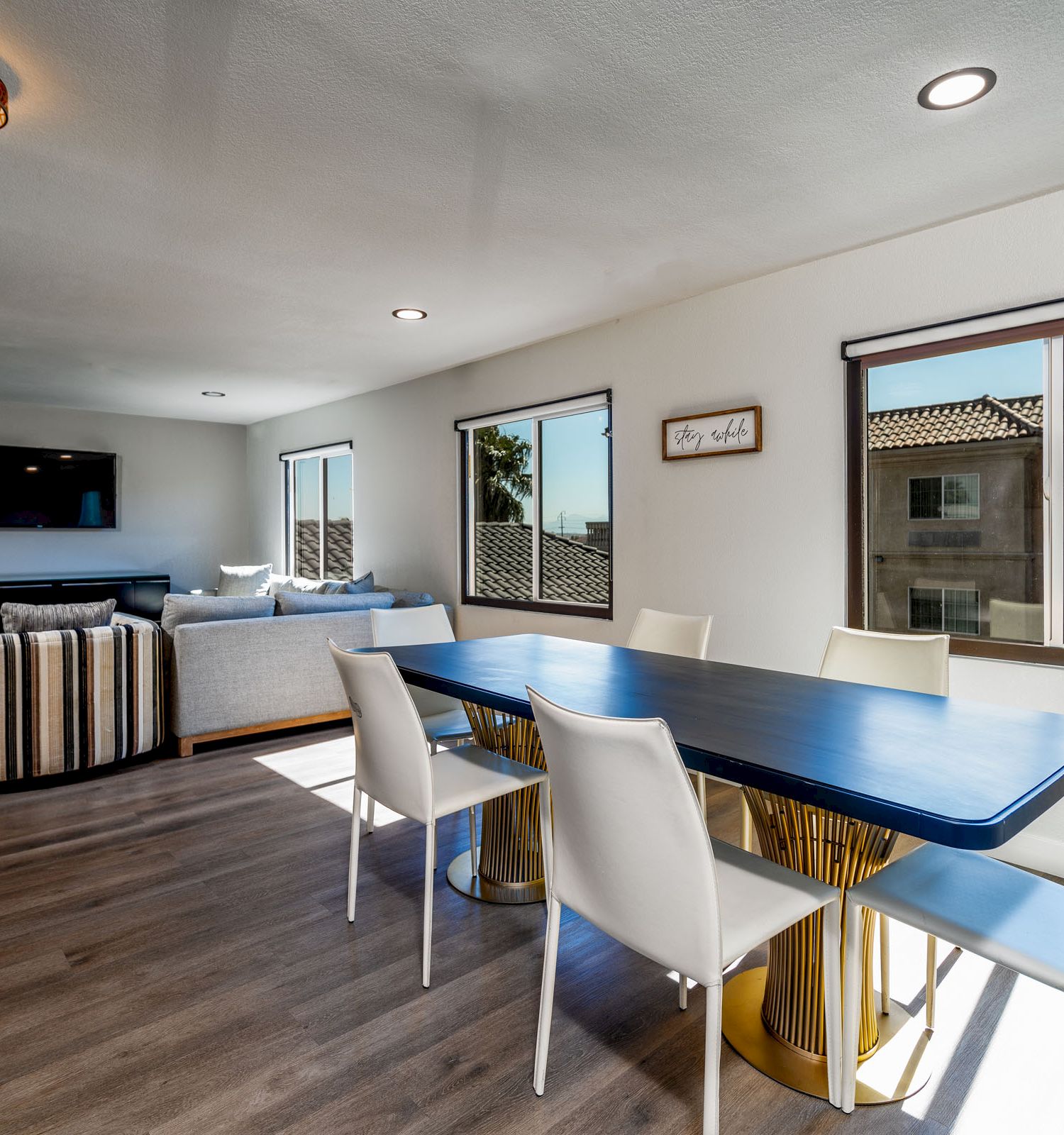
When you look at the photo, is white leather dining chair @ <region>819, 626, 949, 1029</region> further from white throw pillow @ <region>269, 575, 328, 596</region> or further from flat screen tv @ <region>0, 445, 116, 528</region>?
flat screen tv @ <region>0, 445, 116, 528</region>

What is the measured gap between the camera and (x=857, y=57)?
1.82 m

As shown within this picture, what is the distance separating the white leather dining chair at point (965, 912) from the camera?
1248 millimetres

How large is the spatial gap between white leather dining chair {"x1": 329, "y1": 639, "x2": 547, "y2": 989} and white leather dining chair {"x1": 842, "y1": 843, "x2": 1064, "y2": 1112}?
3.11 feet

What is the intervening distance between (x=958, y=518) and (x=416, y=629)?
2.23 meters

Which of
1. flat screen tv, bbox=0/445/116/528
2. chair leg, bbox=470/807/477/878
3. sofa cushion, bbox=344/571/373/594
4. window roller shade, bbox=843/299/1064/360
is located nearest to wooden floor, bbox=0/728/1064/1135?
chair leg, bbox=470/807/477/878

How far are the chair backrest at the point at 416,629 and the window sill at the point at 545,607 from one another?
125cm

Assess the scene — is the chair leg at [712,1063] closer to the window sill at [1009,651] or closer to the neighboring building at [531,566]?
the window sill at [1009,651]

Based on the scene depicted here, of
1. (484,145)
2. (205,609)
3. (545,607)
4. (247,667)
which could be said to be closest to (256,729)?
(247,667)

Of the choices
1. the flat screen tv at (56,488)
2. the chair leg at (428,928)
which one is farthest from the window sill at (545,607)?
the flat screen tv at (56,488)

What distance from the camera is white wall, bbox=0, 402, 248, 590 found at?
674 centimetres

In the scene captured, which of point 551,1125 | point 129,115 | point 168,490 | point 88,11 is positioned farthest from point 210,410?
point 551,1125

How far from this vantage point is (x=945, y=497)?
295 cm

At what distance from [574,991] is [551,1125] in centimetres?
46

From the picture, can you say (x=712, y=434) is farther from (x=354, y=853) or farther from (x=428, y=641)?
(x=354, y=853)
